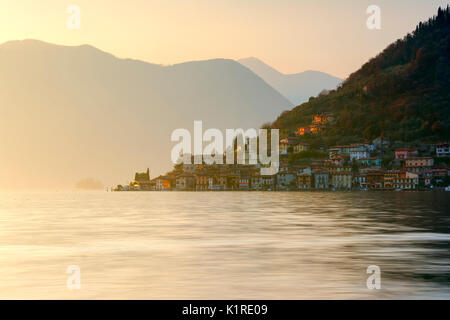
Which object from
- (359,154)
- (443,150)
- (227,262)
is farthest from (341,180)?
(227,262)

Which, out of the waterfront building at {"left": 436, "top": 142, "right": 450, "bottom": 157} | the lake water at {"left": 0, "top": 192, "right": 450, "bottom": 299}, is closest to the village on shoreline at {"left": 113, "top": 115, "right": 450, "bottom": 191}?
the waterfront building at {"left": 436, "top": 142, "right": 450, "bottom": 157}

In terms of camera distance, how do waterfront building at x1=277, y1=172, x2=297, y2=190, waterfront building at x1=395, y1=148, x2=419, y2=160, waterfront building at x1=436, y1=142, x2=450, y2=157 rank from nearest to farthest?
waterfront building at x1=395, y1=148, x2=419, y2=160
waterfront building at x1=436, y1=142, x2=450, y2=157
waterfront building at x1=277, y1=172, x2=297, y2=190

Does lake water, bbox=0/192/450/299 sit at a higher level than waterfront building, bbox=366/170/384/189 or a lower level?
lower

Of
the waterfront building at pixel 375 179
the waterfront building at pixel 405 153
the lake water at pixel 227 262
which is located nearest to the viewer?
the lake water at pixel 227 262

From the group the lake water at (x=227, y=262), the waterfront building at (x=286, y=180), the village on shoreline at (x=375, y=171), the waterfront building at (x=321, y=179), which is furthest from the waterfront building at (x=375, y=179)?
the lake water at (x=227, y=262)

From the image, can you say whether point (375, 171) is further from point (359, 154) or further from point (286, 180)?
point (286, 180)

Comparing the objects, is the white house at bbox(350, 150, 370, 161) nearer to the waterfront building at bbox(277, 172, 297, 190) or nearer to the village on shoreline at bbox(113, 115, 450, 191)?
the village on shoreline at bbox(113, 115, 450, 191)

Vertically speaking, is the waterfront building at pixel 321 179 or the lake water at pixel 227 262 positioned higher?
the waterfront building at pixel 321 179

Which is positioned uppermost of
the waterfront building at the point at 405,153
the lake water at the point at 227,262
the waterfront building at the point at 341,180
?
the waterfront building at the point at 405,153

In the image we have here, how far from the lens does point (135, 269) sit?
21781mm

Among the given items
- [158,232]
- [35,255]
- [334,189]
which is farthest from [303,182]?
[35,255]

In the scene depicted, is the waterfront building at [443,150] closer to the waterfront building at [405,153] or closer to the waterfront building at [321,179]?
the waterfront building at [405,153]
